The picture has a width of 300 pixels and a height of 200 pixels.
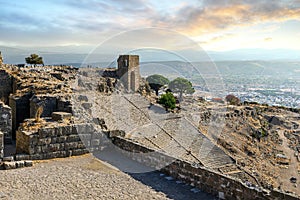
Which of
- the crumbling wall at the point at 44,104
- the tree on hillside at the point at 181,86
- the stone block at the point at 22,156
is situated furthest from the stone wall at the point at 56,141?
the tree on hillside at the point at 181,86

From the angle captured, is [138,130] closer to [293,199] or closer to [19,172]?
[19,172]

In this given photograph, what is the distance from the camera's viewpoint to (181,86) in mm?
53438

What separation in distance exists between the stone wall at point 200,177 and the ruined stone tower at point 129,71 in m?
33.2

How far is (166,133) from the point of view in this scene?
Result: 27.5m

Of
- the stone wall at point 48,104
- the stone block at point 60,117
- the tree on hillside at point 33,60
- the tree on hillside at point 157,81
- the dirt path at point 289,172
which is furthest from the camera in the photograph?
the tree on hillside at point 157,81

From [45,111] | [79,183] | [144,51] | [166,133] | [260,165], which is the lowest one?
[260,165]

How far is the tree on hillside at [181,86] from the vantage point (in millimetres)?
52847

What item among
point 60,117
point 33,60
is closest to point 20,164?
point 60,117

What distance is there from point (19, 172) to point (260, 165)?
2825cm

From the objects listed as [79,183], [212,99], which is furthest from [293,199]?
[212,99]

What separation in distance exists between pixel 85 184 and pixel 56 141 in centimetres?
232

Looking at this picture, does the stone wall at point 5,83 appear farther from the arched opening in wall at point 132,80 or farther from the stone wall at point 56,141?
the arched opening in wall at point 132,80

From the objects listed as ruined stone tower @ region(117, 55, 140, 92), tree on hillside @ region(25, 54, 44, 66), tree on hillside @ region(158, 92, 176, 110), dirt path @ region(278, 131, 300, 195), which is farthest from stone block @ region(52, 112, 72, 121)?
tree on hillside @ region(25, 54, 44, 66)

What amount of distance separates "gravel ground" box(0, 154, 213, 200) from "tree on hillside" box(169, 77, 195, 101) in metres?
44.7
